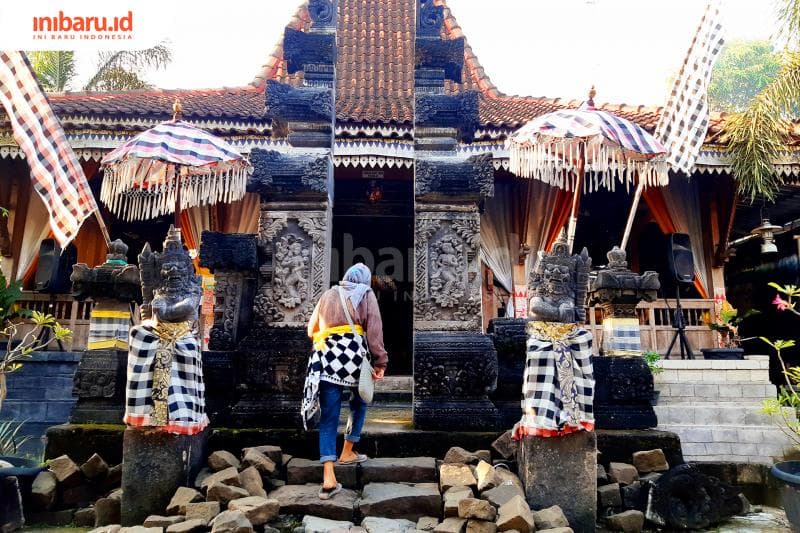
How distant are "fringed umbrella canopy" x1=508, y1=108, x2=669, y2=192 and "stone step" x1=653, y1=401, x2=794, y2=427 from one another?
9.33ft

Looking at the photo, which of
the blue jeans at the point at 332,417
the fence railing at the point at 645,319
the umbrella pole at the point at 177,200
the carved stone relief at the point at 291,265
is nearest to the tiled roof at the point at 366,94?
the umbrella pole at the point at 177,200

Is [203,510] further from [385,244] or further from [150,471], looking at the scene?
[385,244]

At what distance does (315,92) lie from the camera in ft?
17.7

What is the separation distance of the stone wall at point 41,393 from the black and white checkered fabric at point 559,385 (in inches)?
270

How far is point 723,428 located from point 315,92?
605cm

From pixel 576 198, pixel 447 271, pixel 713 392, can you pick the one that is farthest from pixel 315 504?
pixel 713 392

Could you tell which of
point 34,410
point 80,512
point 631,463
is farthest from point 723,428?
point 34,410

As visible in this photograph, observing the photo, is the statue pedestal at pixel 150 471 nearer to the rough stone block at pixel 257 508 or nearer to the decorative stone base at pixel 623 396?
the rough stone block at pixel 257 508

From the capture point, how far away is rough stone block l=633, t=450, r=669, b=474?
4.07m

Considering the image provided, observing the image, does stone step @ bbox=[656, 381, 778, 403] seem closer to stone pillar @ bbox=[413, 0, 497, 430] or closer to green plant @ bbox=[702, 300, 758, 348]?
green plant @ bbox=[702, 300, 758, 348]

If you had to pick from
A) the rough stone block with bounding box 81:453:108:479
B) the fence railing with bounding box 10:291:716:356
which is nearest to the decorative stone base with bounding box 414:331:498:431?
the rough stone block with bounding box 81:453:108:479

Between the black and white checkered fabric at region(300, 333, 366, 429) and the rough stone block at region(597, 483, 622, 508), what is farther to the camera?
the rough stone block at region(597, 483, 622, 508)

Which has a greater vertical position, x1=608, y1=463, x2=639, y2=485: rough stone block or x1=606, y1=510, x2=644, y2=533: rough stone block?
x1=608, y1=463, x2=639, y2=485: rough stone block

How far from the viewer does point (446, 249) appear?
16.1 ft
